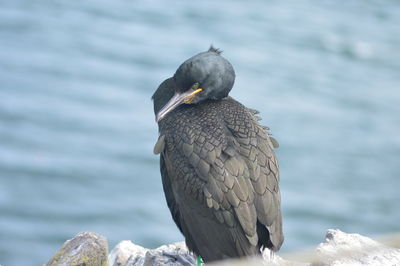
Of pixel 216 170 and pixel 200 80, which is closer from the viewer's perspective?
pixel 216 170

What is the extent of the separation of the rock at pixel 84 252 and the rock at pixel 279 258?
21.0 inches

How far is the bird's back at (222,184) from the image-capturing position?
623cm

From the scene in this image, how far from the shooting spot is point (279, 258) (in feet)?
22.6

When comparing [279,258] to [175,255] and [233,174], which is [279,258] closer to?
[175,255]

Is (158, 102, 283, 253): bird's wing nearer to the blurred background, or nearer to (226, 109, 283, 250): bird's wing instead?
(226, 109, 283, 250): bird's wing

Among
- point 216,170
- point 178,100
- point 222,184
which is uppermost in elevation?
point 178,100

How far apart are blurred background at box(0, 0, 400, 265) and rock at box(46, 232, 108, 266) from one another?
7.60 metres

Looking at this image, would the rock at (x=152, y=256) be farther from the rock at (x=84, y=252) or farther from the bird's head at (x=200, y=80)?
the bird's head at (x=200, y=80)

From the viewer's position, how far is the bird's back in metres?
6.23

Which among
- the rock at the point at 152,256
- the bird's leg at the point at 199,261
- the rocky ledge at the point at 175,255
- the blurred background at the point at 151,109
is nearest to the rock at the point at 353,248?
the rocky ledge at the point at 175,255

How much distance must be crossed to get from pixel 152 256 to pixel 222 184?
2.53ft

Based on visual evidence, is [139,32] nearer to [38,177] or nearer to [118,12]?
[118,12]

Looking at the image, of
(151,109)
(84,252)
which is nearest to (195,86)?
(84,252)

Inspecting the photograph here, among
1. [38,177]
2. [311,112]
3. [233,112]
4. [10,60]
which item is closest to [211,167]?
[233,112]
